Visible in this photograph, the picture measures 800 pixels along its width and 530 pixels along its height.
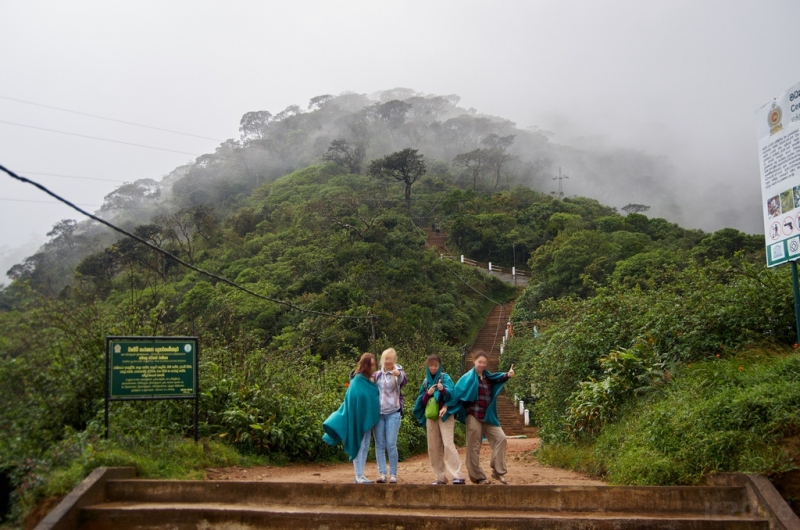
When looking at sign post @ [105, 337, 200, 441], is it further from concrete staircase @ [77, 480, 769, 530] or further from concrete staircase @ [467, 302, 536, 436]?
concrete staircase @ [467, 302, 536, 436]

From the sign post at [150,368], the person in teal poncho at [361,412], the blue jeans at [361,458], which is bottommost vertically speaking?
the blue jeans at [361,458]

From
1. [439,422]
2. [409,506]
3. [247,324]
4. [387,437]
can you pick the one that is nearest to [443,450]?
[439,422]

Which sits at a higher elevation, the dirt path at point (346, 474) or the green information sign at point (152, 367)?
the green information sign at point (152, 367)

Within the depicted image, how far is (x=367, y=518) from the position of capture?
5.79 meters

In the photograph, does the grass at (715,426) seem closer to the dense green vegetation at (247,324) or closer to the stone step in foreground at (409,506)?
the stone step in foreground at (409,506)

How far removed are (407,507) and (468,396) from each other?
141 centimetres

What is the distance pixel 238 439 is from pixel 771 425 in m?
6.55

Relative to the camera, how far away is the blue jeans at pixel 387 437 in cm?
715

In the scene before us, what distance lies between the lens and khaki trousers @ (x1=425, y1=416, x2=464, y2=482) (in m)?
7.06

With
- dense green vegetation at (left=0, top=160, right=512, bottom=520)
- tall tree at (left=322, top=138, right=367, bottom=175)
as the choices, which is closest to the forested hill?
tall tree at (left=322, top=138, right=367, bottom=175)

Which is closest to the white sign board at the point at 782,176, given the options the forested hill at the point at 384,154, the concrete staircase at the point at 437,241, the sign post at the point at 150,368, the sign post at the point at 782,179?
the sign post at the point at 782,179

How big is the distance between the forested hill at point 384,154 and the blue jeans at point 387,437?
175ft

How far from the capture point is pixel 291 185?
60406 mm

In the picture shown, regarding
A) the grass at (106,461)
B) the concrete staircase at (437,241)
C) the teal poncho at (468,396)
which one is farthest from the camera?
the concrete staircase at (437,241)
